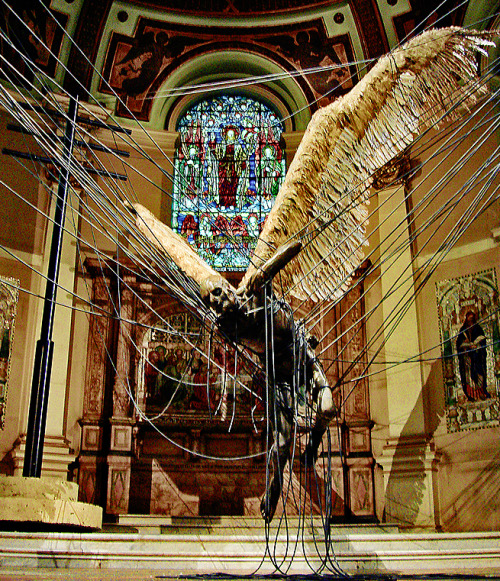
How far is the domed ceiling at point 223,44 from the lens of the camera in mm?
10133

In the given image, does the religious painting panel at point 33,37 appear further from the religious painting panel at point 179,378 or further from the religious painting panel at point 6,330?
the religious painting panel at point 179,378

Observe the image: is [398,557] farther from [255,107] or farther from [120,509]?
[255,107]

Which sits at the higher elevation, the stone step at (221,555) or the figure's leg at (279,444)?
the figure's leg at (279,444)

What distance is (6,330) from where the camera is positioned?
329 inches

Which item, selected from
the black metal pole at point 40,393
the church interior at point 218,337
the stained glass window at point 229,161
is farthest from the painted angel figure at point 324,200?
the stained glass window at point 229,161

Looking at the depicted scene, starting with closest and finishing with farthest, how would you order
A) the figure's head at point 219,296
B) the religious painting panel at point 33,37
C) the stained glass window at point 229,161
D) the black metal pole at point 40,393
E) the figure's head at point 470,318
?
the figure's head at point 219,296, the black metal pole at point 40,393, the figure's head at point 470,318, the religious painting panel at point 33,37, the stained glass window at point 229,161

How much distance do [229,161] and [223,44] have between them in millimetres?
1786

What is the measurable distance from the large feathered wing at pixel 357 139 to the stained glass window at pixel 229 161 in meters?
4.78

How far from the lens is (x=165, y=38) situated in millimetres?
10562

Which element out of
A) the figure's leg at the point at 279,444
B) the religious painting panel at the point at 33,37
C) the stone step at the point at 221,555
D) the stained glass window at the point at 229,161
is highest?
the religious painting panel at the point at 33,37

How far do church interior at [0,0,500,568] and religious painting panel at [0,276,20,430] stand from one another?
0.06 ft

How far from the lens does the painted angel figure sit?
4.56m

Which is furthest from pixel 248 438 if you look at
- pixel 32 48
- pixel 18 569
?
pixel 32 48

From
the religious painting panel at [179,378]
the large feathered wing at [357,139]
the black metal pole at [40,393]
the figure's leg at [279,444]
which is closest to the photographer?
the figure's leg at [279,444]
